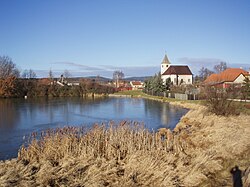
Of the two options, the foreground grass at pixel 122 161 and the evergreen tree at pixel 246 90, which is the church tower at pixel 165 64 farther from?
the foreground grass at pixel 122 161

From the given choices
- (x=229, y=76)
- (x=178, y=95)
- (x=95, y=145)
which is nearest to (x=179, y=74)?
(x=229, y=76)

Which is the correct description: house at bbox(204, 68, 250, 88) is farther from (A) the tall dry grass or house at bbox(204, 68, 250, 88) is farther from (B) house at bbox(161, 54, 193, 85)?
(A) the tall dry grass

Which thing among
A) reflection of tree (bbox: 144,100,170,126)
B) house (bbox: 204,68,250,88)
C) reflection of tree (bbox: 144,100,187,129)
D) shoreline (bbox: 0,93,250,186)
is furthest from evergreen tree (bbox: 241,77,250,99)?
house (bbox: 204,68,250,88)

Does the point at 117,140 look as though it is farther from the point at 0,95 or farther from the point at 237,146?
the point at 0,95

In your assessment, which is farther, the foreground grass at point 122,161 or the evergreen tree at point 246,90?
the evergreen tree at point 246,90

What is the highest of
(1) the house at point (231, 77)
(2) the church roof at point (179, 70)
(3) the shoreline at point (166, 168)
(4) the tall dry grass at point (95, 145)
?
(2) the church roof at point (179, 70)

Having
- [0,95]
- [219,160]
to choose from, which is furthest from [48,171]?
[0,95]

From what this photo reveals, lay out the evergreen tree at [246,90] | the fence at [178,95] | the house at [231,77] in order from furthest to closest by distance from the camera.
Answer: the house at [231,77] → the fence at [178,95] → the evergreen tree at [246,90]

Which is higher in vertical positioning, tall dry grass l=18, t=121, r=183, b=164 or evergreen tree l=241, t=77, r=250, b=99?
evergreen tree l=241, t=77, r=250, b=99

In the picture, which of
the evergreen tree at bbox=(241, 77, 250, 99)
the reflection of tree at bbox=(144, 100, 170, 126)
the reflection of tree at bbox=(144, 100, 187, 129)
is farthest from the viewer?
the evergreen tree at bbox=(241, 77, 250, 99)

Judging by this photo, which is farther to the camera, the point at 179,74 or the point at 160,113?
the point at 179,74

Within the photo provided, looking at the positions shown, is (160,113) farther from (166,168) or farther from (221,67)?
(221,67)

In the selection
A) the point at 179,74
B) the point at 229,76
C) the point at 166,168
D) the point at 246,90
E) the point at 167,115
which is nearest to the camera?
the point at 166,168

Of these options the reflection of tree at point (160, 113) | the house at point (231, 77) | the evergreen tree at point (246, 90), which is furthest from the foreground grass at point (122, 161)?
the house at point (231, 77)
